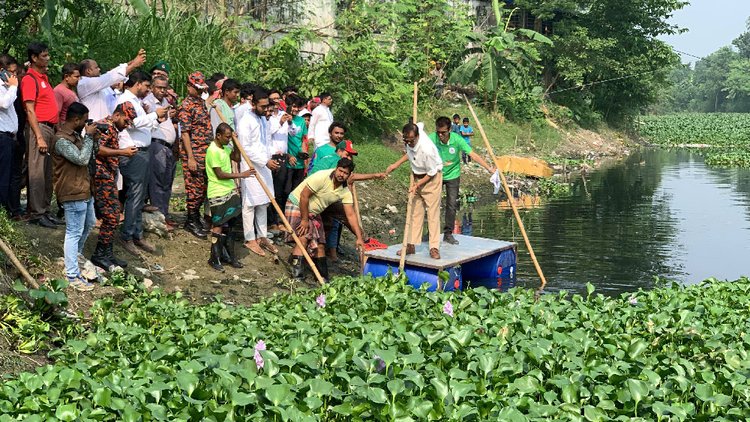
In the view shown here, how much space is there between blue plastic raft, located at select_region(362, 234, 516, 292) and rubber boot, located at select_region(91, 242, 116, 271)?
281cm

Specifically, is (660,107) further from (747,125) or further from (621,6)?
(621,6)

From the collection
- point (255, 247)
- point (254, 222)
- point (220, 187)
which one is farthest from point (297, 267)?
point (220, 187)

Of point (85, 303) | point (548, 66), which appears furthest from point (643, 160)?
point (85, 303)

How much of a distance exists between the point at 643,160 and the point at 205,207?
94.3 ft

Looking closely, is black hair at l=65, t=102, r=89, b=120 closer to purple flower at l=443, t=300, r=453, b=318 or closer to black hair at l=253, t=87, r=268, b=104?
black hair at l=253, t=87, r=268, b=104

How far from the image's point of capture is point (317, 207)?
1028 cm

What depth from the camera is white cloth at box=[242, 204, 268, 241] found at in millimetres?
10539

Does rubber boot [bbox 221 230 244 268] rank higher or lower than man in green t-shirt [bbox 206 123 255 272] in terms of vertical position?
lower

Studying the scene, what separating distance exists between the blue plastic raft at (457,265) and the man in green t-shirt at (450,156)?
367 millimetres

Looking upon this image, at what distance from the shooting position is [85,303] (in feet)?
26.3

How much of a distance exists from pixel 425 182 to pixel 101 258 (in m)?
3.87

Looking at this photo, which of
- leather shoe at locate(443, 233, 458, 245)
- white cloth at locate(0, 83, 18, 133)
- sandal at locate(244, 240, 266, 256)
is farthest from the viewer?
leather shoe at locate(443, 233, 458, 245)

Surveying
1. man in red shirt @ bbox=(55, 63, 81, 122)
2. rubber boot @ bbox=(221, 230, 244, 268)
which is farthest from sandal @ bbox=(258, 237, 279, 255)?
man in red shirt @ bbox=(55, 63, 81, 122)

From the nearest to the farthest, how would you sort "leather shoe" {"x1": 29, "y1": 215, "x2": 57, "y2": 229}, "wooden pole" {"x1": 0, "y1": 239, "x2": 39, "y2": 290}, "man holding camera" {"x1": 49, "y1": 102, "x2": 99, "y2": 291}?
"wooden pole" {"x1": 0, "y1": 239, "x2": 39, "y2": 290} < "man holding camera" {"x1": 49, "y1": 102, "x2": 99, "y2": 291} < "leather shoe" {"x1": 29, "y1": 215, "x2": 57, "y2": 229}
